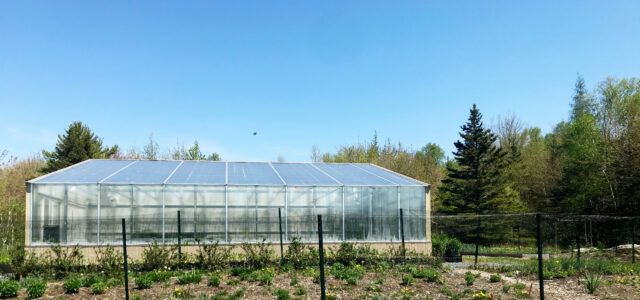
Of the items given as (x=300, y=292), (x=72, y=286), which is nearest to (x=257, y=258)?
(x=300, y=292)

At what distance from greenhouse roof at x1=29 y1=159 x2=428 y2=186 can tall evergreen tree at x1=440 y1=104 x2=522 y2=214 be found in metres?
14.2

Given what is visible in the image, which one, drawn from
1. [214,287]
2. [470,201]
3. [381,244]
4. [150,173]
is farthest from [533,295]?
[470,201]

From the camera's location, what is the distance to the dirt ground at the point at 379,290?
33.8 feet

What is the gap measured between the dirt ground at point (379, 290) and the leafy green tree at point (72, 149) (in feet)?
83.6

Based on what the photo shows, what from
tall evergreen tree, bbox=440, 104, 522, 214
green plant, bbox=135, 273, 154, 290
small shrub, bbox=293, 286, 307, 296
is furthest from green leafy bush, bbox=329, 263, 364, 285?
tall evergreen tree, bbox=440, 104, 522, 214

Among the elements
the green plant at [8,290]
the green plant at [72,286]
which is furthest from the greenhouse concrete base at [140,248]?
the green plant at [8,290]

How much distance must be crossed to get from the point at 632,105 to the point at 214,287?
34.6 m

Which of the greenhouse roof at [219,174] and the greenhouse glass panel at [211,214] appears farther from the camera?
the greenhouse roof at [219,174]

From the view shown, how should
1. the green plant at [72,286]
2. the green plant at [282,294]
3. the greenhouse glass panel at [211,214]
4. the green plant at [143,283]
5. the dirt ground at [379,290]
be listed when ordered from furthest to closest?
the greenhouse glass panel at [211,214]
the green plant at [143,283]
the green plant at [72,286]
the dirt ground at [379,290]
the green plant at [282,294]

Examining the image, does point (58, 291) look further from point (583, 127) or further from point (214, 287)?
point (583, 127)

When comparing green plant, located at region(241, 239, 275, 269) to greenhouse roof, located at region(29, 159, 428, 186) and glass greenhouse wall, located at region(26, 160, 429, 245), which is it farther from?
greenhouse roof, located at region(29, 159, 428, 186)

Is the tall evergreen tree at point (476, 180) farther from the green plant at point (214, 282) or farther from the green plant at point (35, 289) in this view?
the green plant at point (35, 289)

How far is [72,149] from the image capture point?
3503 centimetres

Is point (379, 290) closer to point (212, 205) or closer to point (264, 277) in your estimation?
point (264, 277)
